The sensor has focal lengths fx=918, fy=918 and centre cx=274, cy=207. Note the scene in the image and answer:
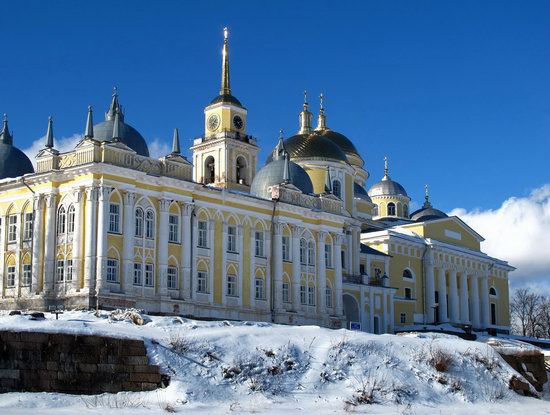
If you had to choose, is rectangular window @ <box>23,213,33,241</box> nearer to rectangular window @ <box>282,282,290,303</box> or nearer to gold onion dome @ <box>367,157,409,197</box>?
rectangular window @ <box>282,282,290,303</box>

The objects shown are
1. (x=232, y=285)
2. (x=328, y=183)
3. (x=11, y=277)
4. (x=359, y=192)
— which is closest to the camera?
(x=11, y=277)

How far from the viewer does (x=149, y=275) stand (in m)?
47.1

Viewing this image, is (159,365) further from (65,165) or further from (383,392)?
(65,165)

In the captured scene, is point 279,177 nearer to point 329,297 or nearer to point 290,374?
point 329,297

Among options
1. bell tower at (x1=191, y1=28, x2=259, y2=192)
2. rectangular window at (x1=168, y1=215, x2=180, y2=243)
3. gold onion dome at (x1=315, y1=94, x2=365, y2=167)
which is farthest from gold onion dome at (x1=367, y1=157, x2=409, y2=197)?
rectangular window at (x1=168, y1=215, x2=180, y2=243)

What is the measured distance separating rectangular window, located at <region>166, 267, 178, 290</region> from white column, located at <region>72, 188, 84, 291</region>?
16.7 ft

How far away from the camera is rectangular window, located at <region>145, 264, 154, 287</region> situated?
46.9 m

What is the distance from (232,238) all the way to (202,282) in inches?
143

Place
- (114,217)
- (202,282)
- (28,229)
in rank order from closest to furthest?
(114,217), (28,229), (202,282)

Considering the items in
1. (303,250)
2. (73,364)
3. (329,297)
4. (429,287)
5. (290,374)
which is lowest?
(290,374)

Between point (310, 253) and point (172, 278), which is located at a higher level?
point (310, 253)

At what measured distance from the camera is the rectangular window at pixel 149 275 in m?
46.9

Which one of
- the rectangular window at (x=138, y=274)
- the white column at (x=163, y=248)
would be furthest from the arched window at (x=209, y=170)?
the rectangular window at (x=138, y=274)

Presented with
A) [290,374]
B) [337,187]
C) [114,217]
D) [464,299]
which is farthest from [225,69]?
[290,374]
